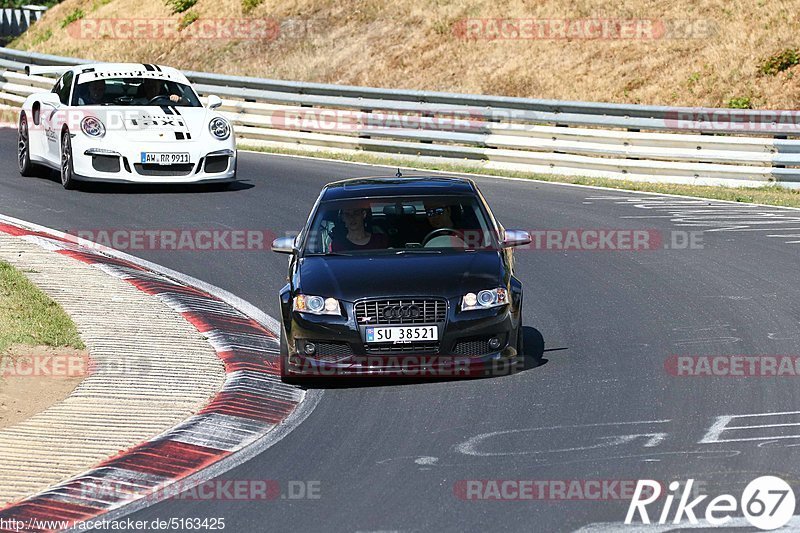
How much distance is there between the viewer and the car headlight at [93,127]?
17.6 metres

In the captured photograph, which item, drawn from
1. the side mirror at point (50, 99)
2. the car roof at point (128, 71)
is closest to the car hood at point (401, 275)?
the car roof at point (128, 71)

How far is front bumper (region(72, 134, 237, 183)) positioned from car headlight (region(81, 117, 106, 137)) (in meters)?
0.08

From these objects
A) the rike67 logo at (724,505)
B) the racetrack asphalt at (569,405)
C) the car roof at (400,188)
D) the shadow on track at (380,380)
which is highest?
the car roof at (400,188)

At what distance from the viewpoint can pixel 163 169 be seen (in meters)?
17.7

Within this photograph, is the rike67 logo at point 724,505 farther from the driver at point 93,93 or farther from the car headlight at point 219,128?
the driver at point 93,93

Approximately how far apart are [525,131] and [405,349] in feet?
41.5

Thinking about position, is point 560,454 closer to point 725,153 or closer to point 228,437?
point 228,437

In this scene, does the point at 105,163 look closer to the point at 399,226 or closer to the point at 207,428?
the point at 399,226

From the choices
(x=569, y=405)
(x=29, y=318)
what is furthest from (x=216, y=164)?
(x=569, y=405)

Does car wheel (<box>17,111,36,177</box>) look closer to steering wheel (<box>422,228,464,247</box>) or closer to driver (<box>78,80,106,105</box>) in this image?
driver (<box>78,80,106,105</box>)

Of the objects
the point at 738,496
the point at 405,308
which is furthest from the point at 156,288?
the point at 738,496

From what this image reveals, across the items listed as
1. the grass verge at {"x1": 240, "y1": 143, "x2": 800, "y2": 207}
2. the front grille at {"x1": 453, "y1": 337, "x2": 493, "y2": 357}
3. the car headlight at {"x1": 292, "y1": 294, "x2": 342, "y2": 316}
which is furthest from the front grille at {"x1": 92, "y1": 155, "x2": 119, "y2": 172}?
the front grille at {"x1": 453, "y1": 337, "x2": 493, "y2": 357}

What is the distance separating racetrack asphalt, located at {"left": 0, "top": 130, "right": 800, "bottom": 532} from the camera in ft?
21.9

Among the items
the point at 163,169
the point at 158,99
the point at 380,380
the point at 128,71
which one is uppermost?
the point at 128,71
